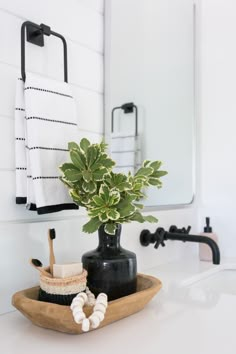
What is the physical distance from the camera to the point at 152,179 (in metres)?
0.86

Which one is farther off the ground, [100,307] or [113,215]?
[113,215]

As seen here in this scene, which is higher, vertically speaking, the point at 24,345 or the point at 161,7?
the point at 161,7

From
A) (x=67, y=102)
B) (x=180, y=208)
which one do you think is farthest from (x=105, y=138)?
(x=180, y=208)

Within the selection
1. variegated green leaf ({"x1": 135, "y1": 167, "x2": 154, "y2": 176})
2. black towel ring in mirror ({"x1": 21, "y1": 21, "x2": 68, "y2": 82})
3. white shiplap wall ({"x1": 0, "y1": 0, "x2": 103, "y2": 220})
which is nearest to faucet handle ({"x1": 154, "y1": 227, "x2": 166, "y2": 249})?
white shiplap wall ({"x1": 0, "y1": 0, "x2": 103, "y2": 220})

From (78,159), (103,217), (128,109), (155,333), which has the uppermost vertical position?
(128,109)

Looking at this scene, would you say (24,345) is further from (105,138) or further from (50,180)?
(105,138)

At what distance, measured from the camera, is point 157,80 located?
1.50m

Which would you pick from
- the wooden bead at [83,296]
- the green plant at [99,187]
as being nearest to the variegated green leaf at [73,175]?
the green plant at [99,187]

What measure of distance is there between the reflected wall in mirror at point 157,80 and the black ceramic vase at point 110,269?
0.42 metres

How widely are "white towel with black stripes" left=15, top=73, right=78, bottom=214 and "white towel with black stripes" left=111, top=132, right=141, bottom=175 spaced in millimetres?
329

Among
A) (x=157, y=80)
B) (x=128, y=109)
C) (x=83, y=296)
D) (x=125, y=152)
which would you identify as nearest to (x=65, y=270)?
(x=83, y=296)

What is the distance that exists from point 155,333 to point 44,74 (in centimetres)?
67

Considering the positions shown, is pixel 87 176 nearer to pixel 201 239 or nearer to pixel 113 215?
pixel 113 215

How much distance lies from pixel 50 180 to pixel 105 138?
331mm
